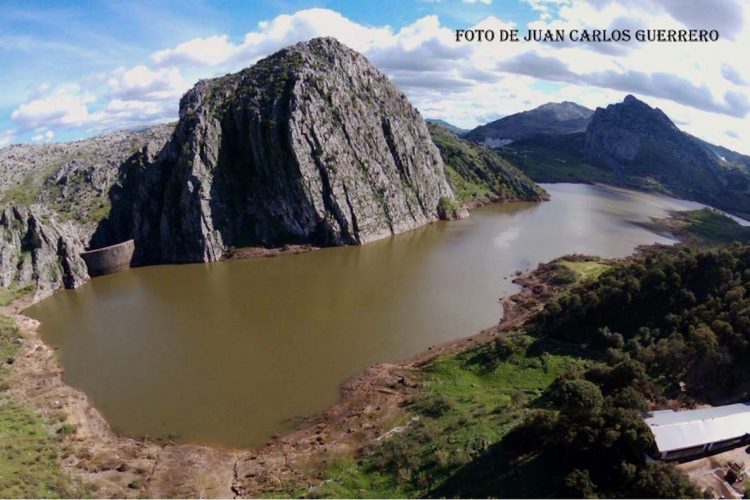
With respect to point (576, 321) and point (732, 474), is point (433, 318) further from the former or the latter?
point (732, 474)

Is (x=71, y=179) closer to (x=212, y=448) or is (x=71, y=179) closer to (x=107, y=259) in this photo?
(x=107, y=259)

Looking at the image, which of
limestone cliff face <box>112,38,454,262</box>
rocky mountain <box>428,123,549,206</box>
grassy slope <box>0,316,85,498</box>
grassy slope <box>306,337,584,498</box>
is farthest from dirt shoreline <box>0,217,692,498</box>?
rocky mountain <box>428,123,549,206</box>

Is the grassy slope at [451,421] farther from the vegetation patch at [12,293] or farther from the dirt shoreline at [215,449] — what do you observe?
the vegetation patch at [12,293]

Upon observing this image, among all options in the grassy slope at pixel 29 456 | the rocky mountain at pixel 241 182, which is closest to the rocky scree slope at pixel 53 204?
the rocky mountain at pixel 241 182

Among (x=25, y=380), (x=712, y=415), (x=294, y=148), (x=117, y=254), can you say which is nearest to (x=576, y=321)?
(x=712, y=415)

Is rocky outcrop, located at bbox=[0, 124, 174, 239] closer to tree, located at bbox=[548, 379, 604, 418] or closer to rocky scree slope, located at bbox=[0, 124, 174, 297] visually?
rocky scree slope, located at bbox=[0, 124, 174, 297]

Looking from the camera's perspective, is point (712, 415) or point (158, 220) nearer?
point (712, 415)
